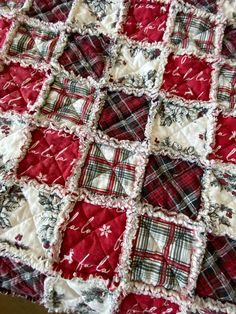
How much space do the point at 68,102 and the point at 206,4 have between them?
0.45m

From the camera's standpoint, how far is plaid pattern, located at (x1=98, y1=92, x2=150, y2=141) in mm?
858

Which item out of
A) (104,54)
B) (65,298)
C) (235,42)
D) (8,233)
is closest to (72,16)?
(104,54)

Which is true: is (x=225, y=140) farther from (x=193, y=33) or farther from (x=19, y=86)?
(x=19, y=86)

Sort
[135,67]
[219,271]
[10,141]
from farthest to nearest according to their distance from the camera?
[135,67], [10,141], [219,271]

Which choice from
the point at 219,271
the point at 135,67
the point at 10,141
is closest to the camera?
the point at 219,271

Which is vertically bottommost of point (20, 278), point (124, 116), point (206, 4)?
point (20, 278)

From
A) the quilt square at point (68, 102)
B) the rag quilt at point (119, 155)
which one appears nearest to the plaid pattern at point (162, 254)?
the rag quilt at point (119, 155)

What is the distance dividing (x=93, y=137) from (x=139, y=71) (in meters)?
0.21

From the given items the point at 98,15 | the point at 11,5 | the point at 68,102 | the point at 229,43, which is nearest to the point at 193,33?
the point at 229,43

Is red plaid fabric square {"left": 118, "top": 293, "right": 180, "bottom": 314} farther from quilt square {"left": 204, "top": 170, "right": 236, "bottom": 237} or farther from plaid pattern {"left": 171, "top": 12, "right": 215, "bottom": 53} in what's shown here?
plaid pattern {"left": 171, "top": 12, "right": 215, "bottom": 53}

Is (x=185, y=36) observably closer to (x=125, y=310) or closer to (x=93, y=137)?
(x=93, y=137)

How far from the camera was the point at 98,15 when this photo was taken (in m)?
1.01

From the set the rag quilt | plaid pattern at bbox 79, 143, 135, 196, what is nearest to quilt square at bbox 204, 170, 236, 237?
the rag quilt

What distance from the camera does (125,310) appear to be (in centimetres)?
74
